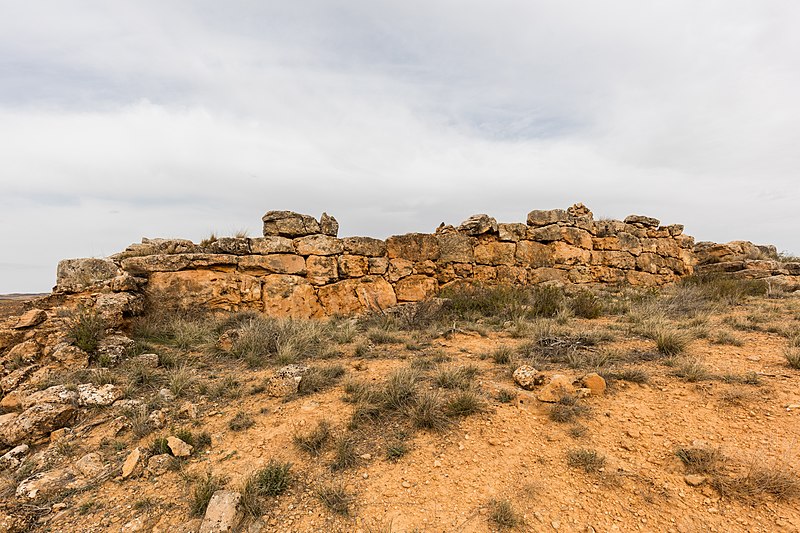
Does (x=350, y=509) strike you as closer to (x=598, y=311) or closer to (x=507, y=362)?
(x=507, y=362)

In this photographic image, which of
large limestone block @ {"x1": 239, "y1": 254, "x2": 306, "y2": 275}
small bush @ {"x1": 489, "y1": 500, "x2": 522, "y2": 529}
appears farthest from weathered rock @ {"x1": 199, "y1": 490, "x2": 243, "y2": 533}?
large limestone block @ {"x1": 239, "y1": 254, "x2": 306, "y2": 275}

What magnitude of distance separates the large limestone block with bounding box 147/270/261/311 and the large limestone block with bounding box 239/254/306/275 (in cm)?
Answer: 21

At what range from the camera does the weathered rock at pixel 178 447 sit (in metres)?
3.15

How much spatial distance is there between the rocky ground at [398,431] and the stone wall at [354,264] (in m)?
1.88

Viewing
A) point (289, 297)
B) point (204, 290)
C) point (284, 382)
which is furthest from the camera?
point (289, 297)

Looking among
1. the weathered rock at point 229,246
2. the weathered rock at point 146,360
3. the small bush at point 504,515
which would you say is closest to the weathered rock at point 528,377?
the small bush at point 504,515

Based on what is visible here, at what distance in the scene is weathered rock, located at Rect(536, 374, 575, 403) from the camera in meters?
3.70

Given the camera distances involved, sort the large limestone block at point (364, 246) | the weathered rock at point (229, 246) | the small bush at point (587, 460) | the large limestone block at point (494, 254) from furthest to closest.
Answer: the large limestone block at point (494, 254) < the large limestone block at point (364, 246) < the weathered rock at point (229, 246) < the small bush at point (587, 460)

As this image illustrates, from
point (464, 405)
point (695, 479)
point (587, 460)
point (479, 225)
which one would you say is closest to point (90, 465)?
point (464, 405)

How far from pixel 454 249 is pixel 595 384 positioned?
640 cm

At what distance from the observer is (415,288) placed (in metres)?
9.60

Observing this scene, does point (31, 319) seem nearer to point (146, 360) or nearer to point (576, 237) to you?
point (146, 360)

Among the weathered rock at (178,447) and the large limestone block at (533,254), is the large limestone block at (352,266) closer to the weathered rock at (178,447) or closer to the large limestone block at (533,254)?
the large limestone block at (533,254)

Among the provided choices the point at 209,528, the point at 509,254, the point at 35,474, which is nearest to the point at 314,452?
the point at 209,528
